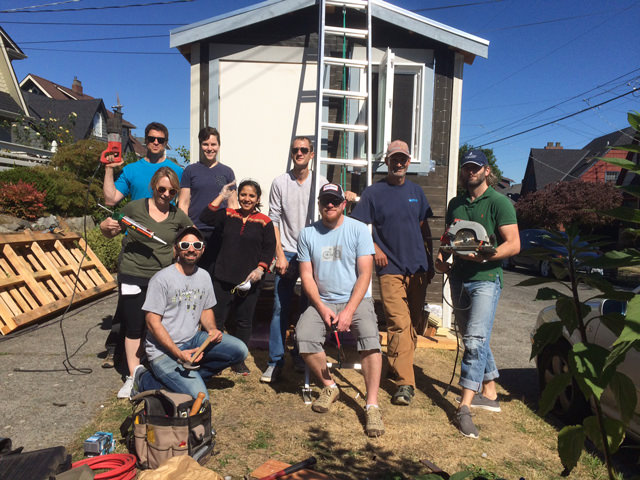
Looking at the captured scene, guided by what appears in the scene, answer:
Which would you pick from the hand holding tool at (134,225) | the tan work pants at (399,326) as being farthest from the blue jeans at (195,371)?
the tan work pants at (399,326)

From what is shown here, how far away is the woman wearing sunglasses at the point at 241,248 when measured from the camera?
446cm

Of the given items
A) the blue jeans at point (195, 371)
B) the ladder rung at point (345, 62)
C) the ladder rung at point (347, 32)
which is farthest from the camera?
the ladder rung at point (347, 32)

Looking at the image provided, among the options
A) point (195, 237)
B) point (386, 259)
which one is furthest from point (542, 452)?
point (195, 237)

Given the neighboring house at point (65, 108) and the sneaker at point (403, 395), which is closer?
the sneaker at point (403, 395)

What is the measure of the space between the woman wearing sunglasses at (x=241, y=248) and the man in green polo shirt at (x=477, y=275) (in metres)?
1.81

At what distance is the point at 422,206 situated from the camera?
4355 mm

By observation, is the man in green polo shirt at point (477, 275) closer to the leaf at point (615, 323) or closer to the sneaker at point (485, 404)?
the sneaker at point (485, 404)

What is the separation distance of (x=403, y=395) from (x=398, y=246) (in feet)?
4.26

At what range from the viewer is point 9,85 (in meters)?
22.8

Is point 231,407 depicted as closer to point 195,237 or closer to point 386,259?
point 195,237

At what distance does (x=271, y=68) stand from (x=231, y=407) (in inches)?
180

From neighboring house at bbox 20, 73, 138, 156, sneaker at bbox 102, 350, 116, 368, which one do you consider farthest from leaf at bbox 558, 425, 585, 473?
neighboring house at bbox 20, 73, 138, 156

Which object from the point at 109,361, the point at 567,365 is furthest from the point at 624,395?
the point at 109,361

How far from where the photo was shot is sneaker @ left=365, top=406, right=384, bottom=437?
11.3ft
